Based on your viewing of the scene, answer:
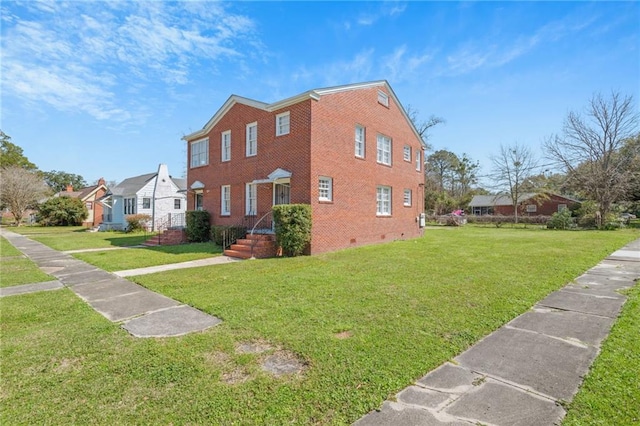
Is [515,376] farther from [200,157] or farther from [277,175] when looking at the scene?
[200,157]

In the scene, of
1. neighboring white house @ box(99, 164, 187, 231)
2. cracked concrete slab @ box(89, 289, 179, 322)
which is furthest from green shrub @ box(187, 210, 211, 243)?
neighboring white house @ box(99, 164, 187, 231)

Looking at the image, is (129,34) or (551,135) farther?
(551,135)

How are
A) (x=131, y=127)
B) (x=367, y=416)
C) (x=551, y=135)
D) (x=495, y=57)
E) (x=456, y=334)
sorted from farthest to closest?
1. (x=551, y=135)
2. (x=131, y=127)
3. (x=495, y=57)
4. (x=456, y=334)
5. (x=367, y=416)

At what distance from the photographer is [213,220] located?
17.0 meters

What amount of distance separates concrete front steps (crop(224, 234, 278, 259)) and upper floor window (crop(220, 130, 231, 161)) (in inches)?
233

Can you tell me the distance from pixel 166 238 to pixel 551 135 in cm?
3668

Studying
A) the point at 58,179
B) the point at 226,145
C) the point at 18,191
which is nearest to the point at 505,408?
the point at 226,145

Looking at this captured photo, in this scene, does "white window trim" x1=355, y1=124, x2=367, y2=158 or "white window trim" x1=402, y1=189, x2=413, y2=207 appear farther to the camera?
"white window trim" x1=402, y1=189, x2=413, y2=207

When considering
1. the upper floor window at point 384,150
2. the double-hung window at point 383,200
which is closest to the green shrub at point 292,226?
the double-hung window at point 383,200

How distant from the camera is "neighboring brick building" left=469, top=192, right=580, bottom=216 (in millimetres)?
43344

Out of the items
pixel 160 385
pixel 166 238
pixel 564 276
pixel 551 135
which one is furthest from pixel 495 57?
pixel 551 135

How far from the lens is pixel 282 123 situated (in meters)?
13.6

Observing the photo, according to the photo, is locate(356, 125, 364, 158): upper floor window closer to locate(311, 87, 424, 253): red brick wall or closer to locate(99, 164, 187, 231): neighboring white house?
locate(311, 87, 424, 253): red brick wall

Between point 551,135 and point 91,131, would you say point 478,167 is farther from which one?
point 91,131
